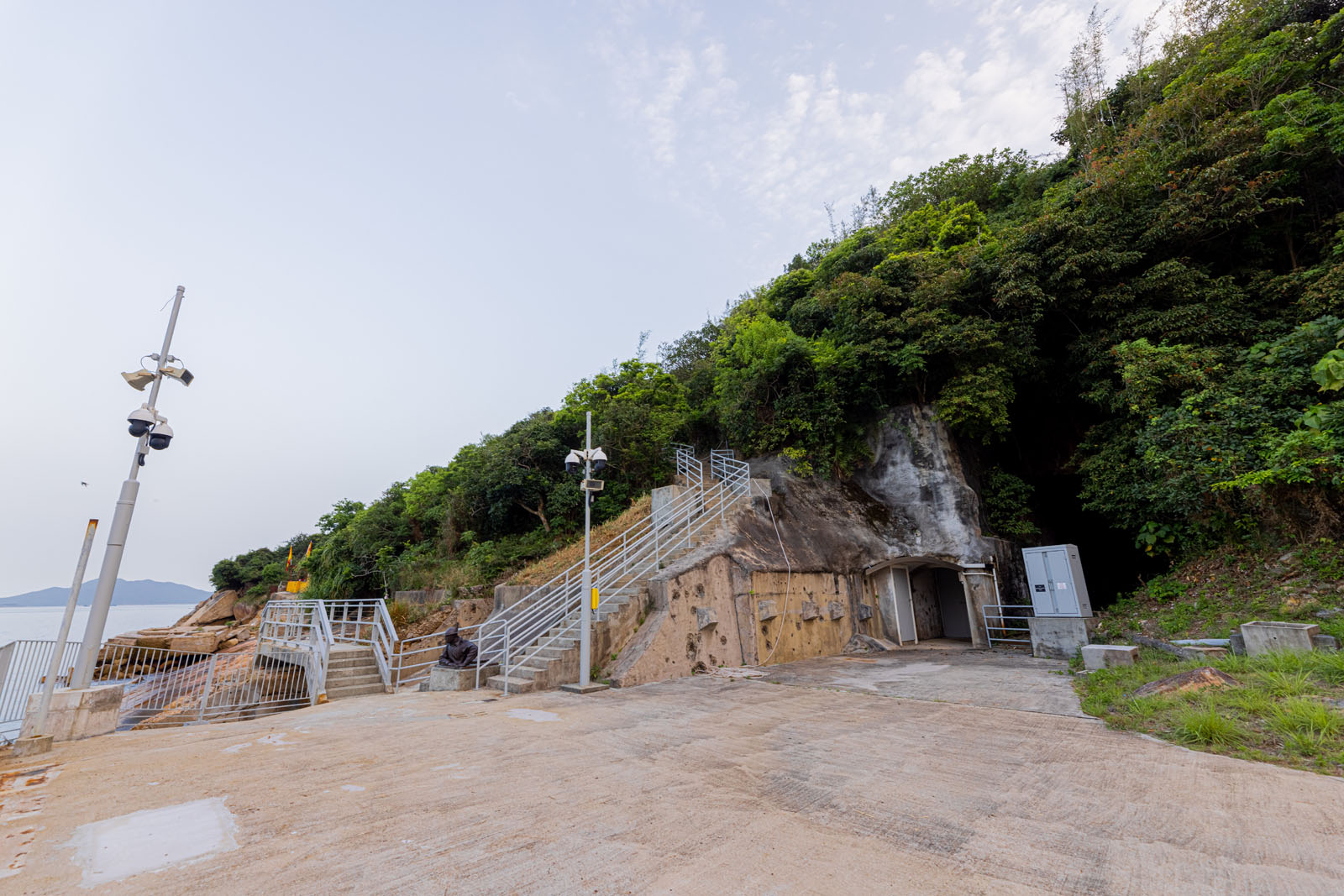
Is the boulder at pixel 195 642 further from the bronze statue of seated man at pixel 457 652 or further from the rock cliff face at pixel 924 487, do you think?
the rock cliff face at pixel 924 487

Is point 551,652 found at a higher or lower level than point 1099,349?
lower

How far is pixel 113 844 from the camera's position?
118 inches

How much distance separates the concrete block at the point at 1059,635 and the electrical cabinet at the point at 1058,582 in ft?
0.47

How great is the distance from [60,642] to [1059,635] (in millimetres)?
16131

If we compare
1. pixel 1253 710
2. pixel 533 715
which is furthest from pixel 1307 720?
pixel 533 715

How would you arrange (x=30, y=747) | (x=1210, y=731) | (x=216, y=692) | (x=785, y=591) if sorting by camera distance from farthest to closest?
(x=216, y=692) < (x=785, y=591) < (x=30, y=747) < (x=1210, y=731)

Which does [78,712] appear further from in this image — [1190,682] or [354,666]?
[1190,682]

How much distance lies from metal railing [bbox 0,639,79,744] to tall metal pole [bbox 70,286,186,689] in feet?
0.62

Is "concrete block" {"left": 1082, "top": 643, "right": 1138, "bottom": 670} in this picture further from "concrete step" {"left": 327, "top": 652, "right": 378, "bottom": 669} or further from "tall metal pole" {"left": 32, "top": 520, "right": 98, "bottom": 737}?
"tall metal pole" {"left": 32, "top": 520, "right": 98, "bottom": 737}

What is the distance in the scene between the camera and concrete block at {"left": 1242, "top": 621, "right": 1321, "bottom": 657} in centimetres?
705

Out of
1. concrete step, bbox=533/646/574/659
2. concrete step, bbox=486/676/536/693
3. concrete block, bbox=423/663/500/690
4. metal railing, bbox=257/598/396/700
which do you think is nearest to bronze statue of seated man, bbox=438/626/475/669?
concrete block, bbox=423/663/500/690

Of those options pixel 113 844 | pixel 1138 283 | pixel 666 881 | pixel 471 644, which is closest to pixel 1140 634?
pixel 1138 283

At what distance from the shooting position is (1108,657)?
8.17 m

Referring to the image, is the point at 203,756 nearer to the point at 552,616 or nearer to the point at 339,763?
the point at 339,763
